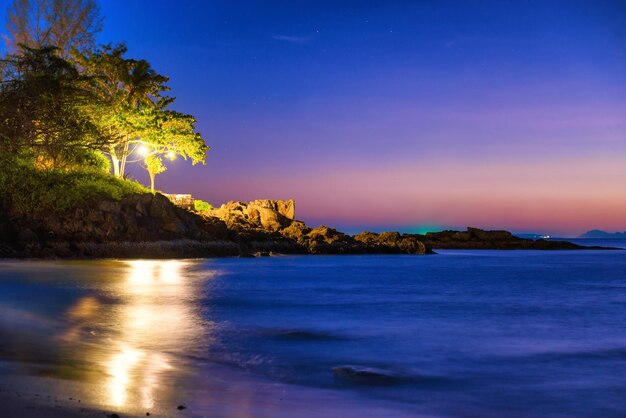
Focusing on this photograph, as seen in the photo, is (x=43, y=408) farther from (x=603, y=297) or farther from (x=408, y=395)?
(x=603, y=297)

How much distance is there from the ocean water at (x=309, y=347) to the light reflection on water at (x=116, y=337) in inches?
1.1

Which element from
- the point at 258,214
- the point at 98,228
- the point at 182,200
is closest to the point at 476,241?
the point at 258,214

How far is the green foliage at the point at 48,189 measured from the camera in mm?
29125

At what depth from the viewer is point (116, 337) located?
9.66 m

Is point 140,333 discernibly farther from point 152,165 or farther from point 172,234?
point 152,165

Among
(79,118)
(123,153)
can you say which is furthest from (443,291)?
(123,153)

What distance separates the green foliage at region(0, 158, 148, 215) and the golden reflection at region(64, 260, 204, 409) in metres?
10.9

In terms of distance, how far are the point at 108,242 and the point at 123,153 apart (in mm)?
10113

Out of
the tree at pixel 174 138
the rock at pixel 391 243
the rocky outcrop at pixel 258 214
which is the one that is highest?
the tree at pixel 174 138

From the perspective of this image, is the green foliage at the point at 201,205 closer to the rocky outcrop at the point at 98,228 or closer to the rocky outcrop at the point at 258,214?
the rocky outcrop at the point at 258,214


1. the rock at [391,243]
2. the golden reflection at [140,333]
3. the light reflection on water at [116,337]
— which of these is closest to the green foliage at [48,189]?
the light reflection on water at [116,337]

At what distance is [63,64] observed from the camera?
31.0 m

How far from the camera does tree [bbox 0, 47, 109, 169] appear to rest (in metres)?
29.0

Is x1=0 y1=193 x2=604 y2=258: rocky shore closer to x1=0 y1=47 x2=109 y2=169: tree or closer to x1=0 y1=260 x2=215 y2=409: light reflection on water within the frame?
x1=0 y1=47 x2=109 y2=169: tree
